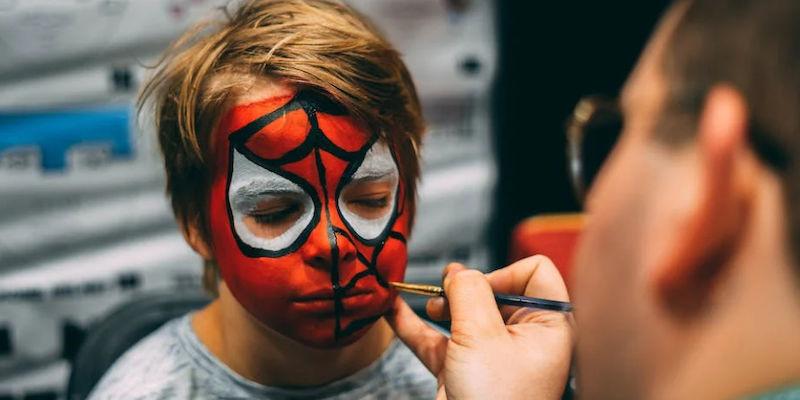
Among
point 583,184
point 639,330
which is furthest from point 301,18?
point 639,330

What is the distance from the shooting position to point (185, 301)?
1.24m

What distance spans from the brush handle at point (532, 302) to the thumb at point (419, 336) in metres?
0.11

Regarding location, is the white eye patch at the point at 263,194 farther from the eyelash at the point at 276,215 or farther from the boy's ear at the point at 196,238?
the boy's ear at the point at 196,238

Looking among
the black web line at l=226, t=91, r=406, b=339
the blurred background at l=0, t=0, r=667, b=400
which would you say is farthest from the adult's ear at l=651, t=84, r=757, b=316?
the blurred background at l=0, t=0, r=667, b=400

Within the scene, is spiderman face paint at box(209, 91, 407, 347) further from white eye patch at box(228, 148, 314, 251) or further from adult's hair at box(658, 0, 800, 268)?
adult's hair at box(658, 0, 800, 268)

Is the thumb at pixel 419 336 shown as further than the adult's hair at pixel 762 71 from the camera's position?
Yes

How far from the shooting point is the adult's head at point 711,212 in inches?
16.4

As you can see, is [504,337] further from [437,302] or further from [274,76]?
[274,76]

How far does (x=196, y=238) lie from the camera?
93 cm

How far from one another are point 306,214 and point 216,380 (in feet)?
0.98

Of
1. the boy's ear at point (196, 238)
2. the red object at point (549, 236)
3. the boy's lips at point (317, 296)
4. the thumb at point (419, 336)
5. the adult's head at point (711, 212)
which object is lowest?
the red object at point (549, 236)

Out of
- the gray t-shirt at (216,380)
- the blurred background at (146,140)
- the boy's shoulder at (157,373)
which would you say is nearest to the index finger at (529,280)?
the gray t-shirt at (216,380)

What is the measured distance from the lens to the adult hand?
742 millimetres

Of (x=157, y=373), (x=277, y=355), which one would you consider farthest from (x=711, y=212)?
(x=157, y=373)
